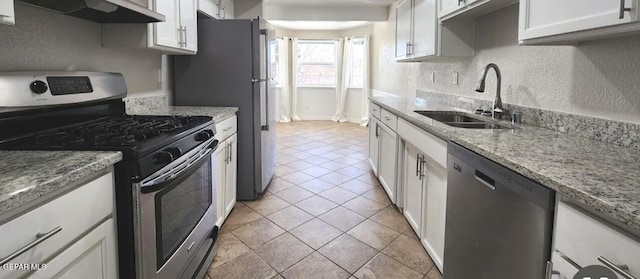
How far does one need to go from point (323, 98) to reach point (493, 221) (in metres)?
7.94

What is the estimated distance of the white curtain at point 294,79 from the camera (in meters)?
8.75

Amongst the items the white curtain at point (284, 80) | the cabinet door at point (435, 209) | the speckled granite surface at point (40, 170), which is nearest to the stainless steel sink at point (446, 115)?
the cabinet door at point (435, 209)

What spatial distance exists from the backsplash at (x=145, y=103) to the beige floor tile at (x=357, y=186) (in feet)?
5.96

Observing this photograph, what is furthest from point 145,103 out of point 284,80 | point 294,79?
point 294,79

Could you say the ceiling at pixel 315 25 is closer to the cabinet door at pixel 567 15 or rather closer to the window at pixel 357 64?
the window at pixel 357 64

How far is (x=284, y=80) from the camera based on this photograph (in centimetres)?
882

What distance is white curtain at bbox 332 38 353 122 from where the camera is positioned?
28.0 ft

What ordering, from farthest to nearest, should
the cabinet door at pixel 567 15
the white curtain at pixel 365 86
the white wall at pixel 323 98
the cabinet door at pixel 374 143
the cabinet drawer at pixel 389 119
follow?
the white wall at pixel 323 98 → the white curtain at pixel 365 86 → the cabinet door at pixel 374 143 → the cabinet drawer at pixel 389 119 → the cabinet door at pixel 567 15

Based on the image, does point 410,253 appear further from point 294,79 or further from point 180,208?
point 294,79

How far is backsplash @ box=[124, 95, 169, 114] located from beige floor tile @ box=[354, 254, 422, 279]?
1732mm

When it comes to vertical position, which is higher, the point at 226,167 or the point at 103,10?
the point at 103,10

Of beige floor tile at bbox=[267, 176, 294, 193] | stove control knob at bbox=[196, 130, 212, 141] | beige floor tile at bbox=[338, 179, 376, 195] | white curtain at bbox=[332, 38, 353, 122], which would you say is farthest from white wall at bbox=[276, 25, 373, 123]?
stove control knob at bbox=[196, 130, 212, 141]

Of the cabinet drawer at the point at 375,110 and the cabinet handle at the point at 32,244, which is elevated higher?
the cabinet drawer at the point at 375,110

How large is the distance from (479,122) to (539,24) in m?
0.95
